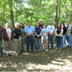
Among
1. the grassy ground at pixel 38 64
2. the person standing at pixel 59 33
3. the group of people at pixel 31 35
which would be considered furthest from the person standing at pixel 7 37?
the person standing at pixel 59 33

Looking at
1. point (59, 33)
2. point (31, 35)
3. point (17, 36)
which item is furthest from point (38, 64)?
point (59, 33)

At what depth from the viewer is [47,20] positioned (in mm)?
12305

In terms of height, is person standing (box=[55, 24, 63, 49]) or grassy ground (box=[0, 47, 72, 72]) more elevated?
person standing (box=[55, 24, 63, 49])

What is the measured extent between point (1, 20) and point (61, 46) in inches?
228

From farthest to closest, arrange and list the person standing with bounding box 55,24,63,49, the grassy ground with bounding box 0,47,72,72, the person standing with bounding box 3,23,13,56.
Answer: the person standing with bounding box 55,24,63,49, the person standing with bounding box 3,23,13,56, the grassy ground with bounding box 0,47,72,72

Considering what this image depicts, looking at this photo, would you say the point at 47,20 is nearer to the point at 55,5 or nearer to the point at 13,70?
the point at 55,5

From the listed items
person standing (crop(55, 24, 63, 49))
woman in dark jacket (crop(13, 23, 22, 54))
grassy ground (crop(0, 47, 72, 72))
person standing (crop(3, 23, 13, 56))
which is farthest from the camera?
person standing (crop(55, 24, 63, 49))

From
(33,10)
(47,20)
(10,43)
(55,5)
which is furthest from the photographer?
(47,20)

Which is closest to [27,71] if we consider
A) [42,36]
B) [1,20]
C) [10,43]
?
[10,43]

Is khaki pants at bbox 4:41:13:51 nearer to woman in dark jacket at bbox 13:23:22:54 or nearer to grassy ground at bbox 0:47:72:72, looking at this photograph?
woman in dark jacket at bbox 13:23:22:54

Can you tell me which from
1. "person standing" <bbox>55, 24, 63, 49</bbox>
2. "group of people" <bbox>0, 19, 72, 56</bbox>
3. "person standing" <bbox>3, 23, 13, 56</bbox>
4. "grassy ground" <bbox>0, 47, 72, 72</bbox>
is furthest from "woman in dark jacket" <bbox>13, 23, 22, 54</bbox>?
"person standing" <bbox>55, 24, 63, 49</bbox>

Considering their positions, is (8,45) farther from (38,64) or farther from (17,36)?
(38,64)

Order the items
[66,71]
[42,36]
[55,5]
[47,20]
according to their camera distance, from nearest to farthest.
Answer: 1. [66,71]
2. [42,36]
3. [55,5]
4. [47,20]

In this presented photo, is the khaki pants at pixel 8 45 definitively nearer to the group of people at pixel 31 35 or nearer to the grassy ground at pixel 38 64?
the group of people at pixel 31 35
